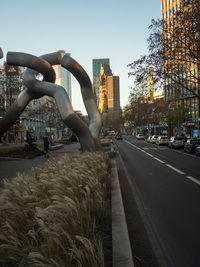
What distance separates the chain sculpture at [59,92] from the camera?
51.6ft

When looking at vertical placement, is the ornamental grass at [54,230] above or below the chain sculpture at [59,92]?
below

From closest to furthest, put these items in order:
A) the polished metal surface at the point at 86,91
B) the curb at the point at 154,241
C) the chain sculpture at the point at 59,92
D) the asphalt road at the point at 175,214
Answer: the curb at the point at 154,241 < the asphalt road at the point at 175,214 < the chain sculpture at the point at 59,92 < the polished metal surface at the point at 86,91

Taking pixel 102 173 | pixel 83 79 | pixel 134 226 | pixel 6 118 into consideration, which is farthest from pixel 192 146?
pixel 134 226

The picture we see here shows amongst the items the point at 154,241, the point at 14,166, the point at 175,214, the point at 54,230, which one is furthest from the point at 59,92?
the point at 54,230

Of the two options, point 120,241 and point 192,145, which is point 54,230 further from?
point 192,145

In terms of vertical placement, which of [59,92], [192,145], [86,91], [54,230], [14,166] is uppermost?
[86,91]

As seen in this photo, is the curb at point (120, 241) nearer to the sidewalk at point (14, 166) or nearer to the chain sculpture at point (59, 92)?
the sidewalk at point (14, 166)

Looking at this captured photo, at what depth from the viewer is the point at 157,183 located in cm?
998

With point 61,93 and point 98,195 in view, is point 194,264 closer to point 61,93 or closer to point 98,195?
point 98,195

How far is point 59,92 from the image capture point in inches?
639

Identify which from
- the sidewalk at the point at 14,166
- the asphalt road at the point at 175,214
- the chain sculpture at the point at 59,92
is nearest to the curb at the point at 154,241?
the asphalt road at the point at 175,214

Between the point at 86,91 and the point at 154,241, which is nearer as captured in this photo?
the point at 154,241

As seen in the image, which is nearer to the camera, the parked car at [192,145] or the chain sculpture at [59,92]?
the chain sculpture at [59,92]

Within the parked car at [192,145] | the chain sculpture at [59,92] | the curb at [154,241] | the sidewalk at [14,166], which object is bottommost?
the sidewalk at [14,166]
